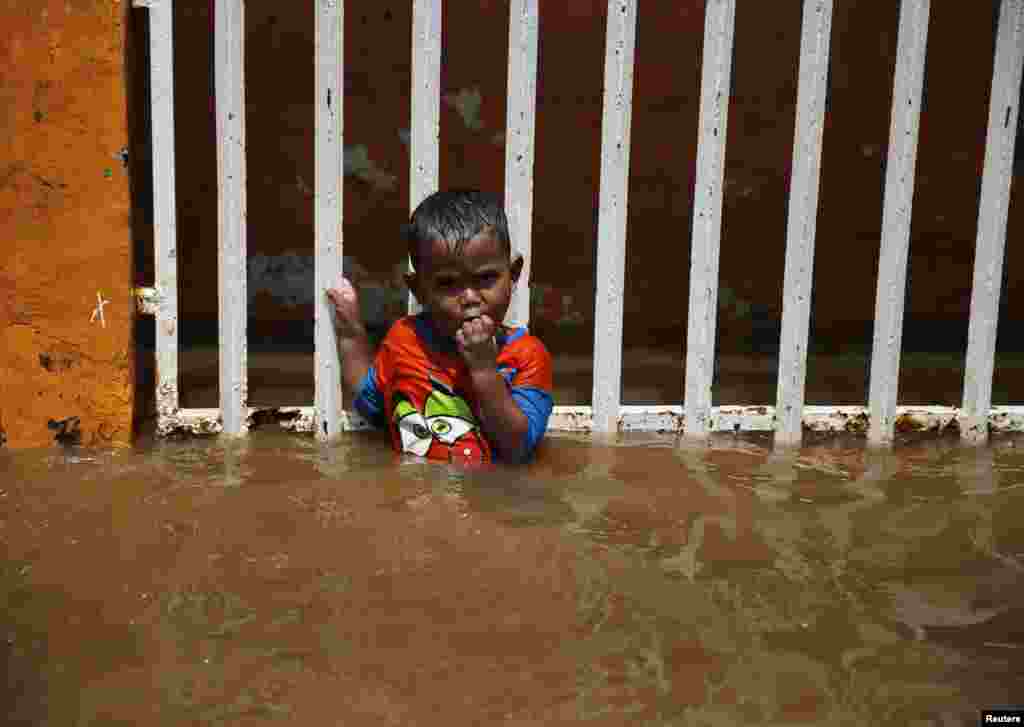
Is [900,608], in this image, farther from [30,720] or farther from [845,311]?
[845,311]

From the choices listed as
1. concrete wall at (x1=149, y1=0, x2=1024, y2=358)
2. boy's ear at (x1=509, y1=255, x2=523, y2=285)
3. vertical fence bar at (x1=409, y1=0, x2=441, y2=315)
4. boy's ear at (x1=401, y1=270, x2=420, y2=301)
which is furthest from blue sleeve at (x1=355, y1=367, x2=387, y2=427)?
concrete wall at (x1=149, y1=0, x2=1024, y2=358)

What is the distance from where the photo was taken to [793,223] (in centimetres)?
315

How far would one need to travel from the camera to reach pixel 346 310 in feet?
10.1

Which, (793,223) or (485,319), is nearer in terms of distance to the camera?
(485,319)

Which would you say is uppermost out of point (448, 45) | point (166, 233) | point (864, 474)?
point (448, 45)

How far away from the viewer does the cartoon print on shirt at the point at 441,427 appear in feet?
9.75

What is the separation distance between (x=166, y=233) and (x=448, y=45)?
6.38 ft

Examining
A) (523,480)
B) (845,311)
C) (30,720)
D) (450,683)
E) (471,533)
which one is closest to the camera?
(30,720)

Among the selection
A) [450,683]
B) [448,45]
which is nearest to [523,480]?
[450,683]

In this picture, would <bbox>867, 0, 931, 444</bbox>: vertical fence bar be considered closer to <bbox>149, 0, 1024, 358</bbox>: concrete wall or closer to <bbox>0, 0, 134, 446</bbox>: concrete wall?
<bbox>149, 0, 1024, 358</bbox>: concrete wall

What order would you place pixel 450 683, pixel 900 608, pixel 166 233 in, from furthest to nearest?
pixel 166 233, pixel 900 608, pixel 450 683

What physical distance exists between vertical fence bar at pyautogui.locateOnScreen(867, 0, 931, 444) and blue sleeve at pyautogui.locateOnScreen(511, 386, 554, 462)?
3.27 ft

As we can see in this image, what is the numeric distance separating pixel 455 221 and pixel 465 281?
153mm

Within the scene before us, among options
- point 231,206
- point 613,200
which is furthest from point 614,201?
point 231,206
